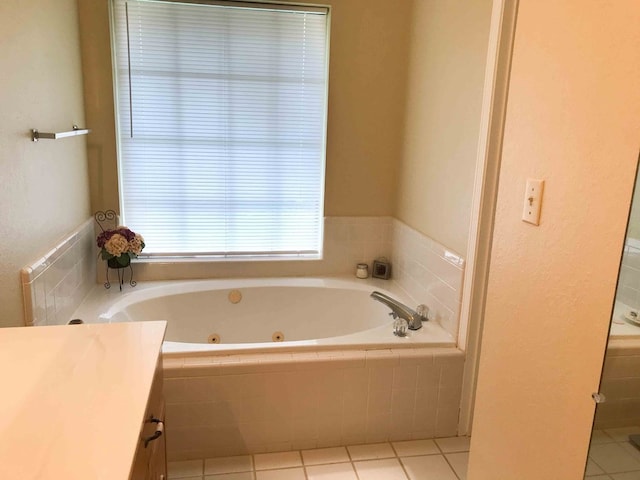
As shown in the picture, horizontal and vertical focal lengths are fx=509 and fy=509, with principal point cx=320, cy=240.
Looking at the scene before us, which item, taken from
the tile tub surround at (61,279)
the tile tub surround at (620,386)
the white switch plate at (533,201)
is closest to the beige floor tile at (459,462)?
the tile tub surround at (620,386)

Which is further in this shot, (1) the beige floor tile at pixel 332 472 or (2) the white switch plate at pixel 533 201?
(1) the beige floor tile at pixel 332 472

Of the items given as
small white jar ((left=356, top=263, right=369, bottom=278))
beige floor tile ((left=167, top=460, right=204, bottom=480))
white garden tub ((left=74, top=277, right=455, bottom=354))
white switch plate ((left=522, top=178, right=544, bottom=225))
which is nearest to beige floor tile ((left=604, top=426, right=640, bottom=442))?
white switch plate ((left=522, top=178, right=544, bottom=225))

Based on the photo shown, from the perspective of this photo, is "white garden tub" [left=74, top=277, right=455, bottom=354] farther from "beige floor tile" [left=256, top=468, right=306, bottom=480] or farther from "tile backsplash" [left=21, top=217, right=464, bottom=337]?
"beige floor tile" [left=256, top=468, right=306, bottom=480]

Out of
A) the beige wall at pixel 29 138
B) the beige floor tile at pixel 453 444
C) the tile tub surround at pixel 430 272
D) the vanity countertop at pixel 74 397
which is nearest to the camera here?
the vanity countertop at pixel 74 397

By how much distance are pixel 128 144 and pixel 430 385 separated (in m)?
2.11

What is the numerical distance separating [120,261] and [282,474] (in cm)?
148

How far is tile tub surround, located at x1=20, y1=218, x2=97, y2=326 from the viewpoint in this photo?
6.26 feet

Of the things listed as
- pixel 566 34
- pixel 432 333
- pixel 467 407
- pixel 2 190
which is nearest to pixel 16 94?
pixel 2 190

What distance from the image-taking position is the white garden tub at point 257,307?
283 centimetres

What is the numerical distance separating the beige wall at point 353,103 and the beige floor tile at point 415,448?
142 cm

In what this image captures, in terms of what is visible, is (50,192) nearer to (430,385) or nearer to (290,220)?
(290,220)

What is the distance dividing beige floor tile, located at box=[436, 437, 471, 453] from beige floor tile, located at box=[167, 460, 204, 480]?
3.44ft

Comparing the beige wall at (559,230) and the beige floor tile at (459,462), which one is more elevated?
the beige wall at (559,230)

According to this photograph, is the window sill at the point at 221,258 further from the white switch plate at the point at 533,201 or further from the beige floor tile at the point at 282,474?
the white switch plate at the point at 533,201
